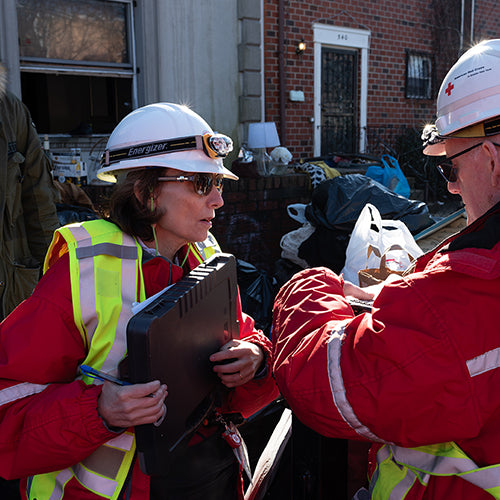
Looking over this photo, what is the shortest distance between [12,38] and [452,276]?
5.36m

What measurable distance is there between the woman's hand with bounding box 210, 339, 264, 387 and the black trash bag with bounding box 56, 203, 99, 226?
A: 2946 mm

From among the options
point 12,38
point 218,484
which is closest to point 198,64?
point 12,38

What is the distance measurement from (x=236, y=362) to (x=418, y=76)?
10.5 metres

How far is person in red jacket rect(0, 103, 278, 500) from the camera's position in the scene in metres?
1.36

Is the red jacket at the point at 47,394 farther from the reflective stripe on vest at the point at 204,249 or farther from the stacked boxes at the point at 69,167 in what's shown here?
the stacked boxes at the point at 69,167

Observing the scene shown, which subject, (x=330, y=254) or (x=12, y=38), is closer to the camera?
(x=330, y=254)

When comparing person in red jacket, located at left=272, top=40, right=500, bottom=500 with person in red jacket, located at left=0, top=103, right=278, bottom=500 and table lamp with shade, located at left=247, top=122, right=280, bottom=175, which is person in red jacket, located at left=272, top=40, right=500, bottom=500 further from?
table lamp with shade, located at left=247, top=122, right=280, bottom=175

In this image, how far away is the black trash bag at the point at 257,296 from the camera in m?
4.40

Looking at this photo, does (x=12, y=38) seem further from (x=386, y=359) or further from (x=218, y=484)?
(x=386, y=359)

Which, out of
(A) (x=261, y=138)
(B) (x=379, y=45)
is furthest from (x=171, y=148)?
(B) (x=379, y=45)

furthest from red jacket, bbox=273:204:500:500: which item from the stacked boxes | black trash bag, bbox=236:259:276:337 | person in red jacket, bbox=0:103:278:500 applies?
the stacked boxes

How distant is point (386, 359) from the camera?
119cm

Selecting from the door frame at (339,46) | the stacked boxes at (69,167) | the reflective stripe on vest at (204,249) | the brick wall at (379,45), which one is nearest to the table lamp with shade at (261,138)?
the brick wall at (379,45)

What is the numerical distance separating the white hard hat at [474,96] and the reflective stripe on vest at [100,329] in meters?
0.97
